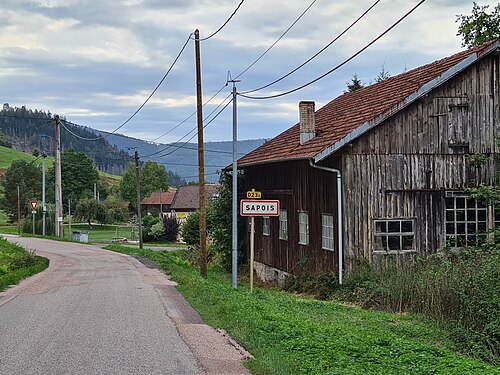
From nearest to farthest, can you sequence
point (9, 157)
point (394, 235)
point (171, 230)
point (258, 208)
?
point (258, 208)
point (394, 235)
point (171, 230)
point (9, 157)

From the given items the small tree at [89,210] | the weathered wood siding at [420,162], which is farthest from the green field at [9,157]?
the weathered wood siding at [420,162]

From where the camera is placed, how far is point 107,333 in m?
11.6

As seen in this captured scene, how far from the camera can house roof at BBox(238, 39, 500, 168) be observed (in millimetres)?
20000

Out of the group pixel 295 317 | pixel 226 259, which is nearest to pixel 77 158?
pixel 226 259

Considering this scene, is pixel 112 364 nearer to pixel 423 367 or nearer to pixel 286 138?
pixel 423 367

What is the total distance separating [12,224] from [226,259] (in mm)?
69022

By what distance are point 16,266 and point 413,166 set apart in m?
14.3

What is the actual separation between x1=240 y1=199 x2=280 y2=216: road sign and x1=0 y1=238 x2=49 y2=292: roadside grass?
22.9 ft

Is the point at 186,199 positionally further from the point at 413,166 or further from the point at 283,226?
the point at 413,166

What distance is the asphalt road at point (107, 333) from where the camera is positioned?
912 cm

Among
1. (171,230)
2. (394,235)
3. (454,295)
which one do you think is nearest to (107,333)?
(454,295)

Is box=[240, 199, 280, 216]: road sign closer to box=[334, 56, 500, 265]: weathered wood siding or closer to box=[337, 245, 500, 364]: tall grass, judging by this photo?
box=[334, 56, 500, 265]: weathered wood siding

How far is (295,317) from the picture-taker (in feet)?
42.6

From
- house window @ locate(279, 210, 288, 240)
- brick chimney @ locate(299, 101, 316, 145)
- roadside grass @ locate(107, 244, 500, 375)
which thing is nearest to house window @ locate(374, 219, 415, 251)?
roadside grass @ locate(107, 244, 500, 375)
